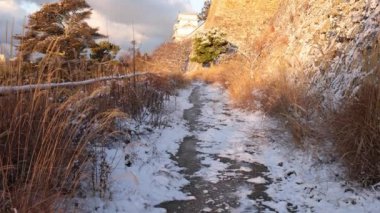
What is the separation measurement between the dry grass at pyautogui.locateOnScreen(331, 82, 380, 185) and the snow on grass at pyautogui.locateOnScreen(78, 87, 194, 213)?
164 cm

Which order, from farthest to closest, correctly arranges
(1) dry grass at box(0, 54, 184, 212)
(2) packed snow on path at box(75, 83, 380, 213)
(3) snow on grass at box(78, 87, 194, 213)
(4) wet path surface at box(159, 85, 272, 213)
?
(4) wet path surface at box(159, 85, 272, 213), (2) packed snow on path at box(75, 83, 380, 213), (3) snow on grass at box(78, 87, 194, 213), (1) dry grass at box(0, 54, 184, 212)

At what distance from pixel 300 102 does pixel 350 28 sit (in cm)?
156

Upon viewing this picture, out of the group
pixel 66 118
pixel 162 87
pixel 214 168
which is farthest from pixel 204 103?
pixel 66 118

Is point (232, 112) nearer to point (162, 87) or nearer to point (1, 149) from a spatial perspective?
point (162, 87)

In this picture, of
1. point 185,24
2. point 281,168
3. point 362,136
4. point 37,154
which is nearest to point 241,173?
point 281,168

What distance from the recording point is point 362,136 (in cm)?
403

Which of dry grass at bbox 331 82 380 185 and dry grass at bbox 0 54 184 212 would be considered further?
dry grass at bbox 331 82 380 185

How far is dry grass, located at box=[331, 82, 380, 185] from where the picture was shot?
398cm

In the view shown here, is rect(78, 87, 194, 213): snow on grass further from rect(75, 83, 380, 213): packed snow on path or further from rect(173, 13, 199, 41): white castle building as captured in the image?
rect(173, 13, 199, 41): white castle building

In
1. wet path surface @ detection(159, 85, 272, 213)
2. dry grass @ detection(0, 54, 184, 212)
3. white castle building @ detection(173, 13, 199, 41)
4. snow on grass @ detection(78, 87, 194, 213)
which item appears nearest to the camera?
dry grass @ detection(0, 54, 184, 212)

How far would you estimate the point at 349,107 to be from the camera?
14.6 feet

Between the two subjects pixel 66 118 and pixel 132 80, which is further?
pixel 132 80

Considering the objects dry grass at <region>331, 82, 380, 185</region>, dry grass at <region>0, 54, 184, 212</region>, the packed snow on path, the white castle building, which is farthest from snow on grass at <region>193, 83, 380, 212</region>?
the white castle building

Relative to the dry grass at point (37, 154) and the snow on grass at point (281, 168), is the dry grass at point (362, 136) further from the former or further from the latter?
the dry grass at point (37, 154)
